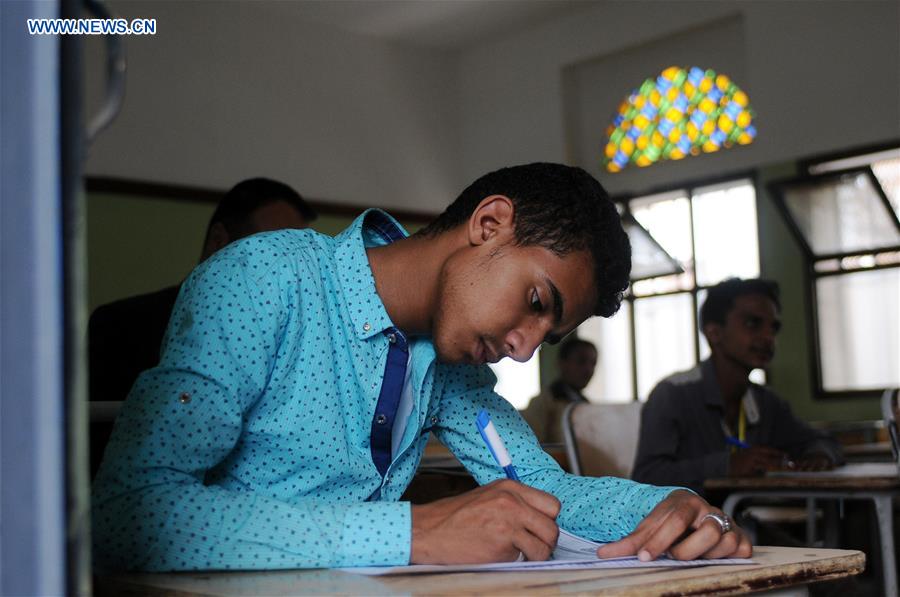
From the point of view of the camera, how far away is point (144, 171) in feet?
27.0

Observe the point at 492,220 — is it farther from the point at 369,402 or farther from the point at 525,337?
the point at 369,402

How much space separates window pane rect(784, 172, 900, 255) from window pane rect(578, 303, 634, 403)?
177 centimetres

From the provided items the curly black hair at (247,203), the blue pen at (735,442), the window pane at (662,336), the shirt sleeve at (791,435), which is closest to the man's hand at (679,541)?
the curly black hair at (247,203)

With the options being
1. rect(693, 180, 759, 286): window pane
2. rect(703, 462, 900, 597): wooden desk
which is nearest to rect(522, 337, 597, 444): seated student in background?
rect(693, 180, 759, 286): window pane

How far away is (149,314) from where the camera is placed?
2.97 m

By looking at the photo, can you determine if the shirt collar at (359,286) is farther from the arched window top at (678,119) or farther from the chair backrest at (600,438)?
the arched window top at (678,119)

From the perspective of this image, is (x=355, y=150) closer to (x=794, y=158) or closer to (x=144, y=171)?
(x=144, y=171)

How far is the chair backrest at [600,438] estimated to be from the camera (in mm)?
3271

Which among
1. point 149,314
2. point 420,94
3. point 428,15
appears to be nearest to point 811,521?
point 149,314

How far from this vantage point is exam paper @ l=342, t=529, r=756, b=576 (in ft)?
3.43

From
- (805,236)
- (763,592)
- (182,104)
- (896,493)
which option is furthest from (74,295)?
(182,104)

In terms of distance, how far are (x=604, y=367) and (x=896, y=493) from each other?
6.33 m

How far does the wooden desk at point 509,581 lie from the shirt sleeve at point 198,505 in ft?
0.08

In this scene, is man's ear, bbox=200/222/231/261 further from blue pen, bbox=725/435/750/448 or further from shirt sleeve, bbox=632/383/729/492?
blue pen, bbox=725/435/750/448
